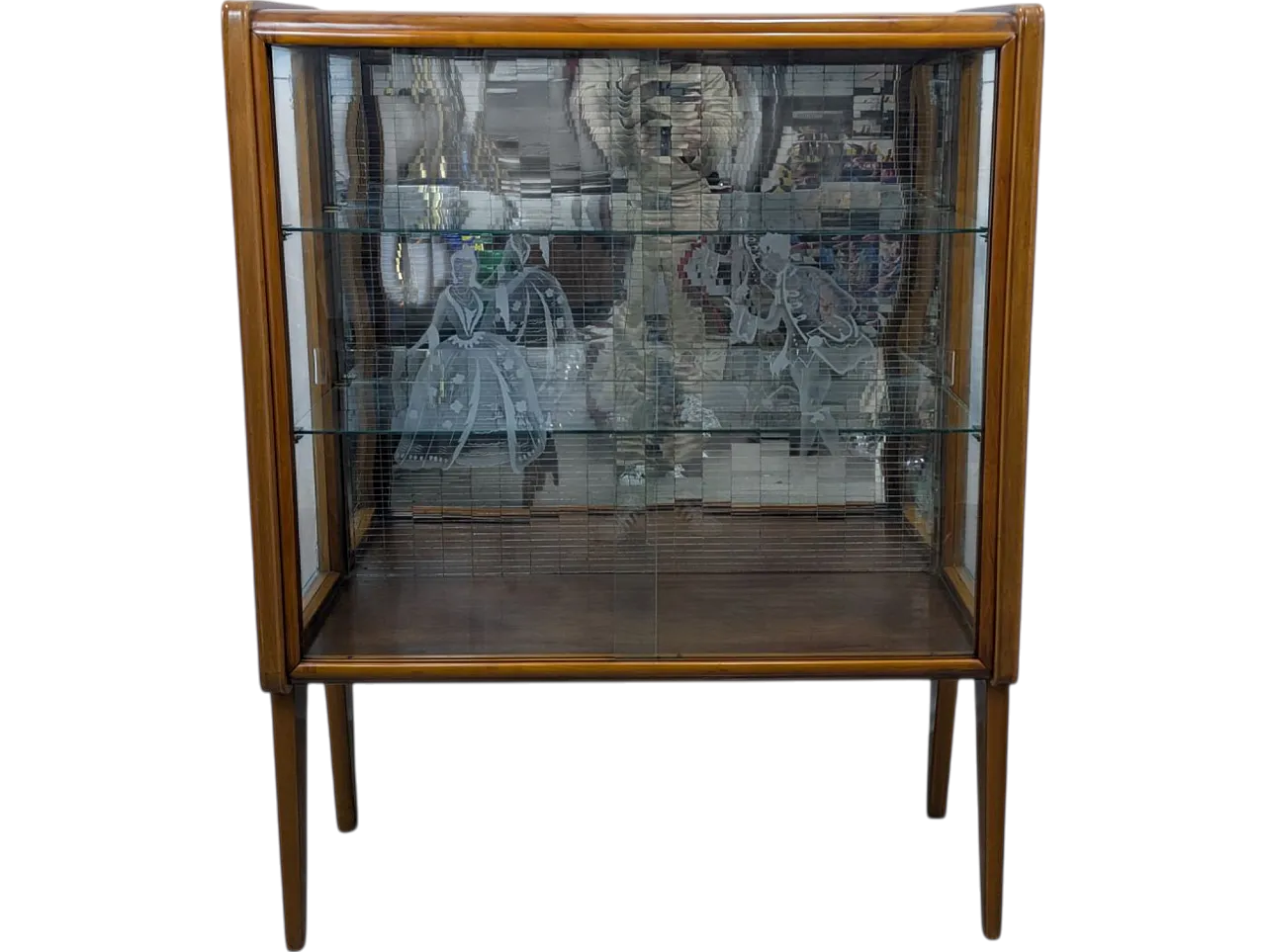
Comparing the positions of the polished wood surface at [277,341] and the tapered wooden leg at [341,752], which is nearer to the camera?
the polished wood surface at [277,341]

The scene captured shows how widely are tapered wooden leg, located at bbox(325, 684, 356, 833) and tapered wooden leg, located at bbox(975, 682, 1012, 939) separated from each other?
1.59 metres

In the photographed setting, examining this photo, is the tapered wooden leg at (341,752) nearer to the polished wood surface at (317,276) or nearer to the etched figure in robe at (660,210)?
the polished wood surface at (317,276)

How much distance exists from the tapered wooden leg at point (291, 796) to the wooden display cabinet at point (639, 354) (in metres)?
0.01

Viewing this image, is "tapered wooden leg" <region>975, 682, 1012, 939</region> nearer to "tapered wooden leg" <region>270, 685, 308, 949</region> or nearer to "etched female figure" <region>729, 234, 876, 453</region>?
"etched female figure" <region>729, 234, 876, 453</region>

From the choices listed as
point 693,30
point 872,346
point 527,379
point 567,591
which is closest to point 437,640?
point 567,591

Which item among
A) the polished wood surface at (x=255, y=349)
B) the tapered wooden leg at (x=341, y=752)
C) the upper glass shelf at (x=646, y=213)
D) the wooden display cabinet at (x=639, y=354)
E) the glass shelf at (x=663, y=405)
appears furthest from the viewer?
the tapered wooden leg at (x=341, y=752)

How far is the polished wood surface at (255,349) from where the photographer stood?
10.8ft

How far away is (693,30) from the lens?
3.32m

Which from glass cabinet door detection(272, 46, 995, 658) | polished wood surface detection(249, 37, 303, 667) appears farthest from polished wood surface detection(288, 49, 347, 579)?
polished wood surface detection(249, 37, 303, 667)

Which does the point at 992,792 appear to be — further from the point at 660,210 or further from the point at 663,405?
the point at 660,210

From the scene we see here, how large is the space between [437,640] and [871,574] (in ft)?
Result: 3.43

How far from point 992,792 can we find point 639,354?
4.09ft

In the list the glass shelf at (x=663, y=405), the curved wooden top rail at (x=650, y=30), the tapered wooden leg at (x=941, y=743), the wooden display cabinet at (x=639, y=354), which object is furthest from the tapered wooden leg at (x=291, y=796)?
the tapered wooden leg at (x=941, y=743)

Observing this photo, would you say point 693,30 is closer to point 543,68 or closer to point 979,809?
point 543,68
